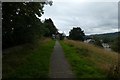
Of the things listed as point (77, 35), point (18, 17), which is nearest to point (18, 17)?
point (18, 17)

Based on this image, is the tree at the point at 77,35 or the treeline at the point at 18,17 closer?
the treeline at the point at 18,17

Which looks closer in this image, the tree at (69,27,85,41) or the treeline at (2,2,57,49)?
the treeline at (2,2,57,49)

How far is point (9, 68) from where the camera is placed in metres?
12.2

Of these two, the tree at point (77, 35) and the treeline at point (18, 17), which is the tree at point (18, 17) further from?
the tree at point (77, 35)

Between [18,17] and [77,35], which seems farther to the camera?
[77,35]

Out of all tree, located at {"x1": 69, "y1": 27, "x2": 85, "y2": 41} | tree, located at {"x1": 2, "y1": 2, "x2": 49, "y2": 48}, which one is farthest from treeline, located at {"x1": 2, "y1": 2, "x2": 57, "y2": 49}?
tree, located at {"x1": 69, "y1": 27, "x2": 85, "y2": 41}

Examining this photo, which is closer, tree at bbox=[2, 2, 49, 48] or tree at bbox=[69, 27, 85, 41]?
tree at bbox=[2, 2, 49, 48]

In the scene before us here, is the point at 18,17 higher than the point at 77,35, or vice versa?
the point at 77,35

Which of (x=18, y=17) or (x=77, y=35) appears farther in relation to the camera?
(x=77, y=35)

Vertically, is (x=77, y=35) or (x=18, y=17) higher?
(x=77, y=35)

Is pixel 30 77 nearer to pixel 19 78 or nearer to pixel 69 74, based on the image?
pixel 19 78

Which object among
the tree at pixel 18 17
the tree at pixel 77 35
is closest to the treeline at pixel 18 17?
the tree at pixel 18 17

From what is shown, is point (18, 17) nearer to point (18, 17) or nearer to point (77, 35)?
point (18, 17)

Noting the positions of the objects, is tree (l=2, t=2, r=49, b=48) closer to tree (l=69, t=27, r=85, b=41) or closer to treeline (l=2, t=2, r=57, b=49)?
treeline (l=2, t=2, r=57, b=49)
